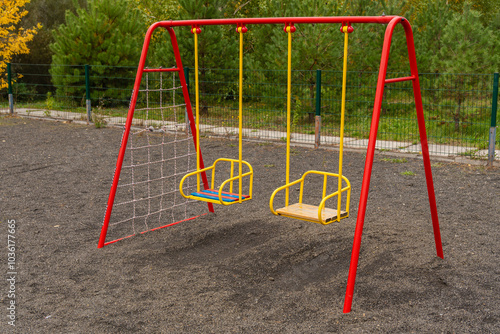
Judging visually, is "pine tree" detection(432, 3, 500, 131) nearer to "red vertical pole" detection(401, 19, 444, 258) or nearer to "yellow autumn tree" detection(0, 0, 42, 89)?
"red vertical pole" detection(401, 19, 444, 258)

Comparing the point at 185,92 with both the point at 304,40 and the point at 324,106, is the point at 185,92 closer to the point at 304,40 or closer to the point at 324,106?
the point at 324,106

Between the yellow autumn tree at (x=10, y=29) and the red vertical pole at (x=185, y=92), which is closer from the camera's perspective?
the red vertical pole at (x=185, y=92)

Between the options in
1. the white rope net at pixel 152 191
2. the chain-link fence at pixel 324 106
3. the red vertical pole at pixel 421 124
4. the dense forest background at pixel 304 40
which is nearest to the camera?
the red vertical pole at pixel 421 124

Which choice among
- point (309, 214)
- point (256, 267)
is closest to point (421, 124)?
point (309, 214)

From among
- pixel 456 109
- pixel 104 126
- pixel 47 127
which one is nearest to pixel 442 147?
pixel 456 109

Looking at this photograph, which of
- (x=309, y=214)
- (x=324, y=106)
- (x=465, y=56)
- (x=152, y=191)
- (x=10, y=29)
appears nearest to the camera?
(x=309, y=214)

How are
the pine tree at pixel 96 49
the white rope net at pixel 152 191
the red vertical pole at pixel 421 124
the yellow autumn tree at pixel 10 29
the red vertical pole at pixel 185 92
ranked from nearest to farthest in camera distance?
1. the red vertical pole at pixel 421 124
2. the red vertical pole at pixel 185 92
3. the white rope net at pixel 152 191
4. the pine tree at pixel 96 49
5. the yellow autumn tree at pixel 10 29

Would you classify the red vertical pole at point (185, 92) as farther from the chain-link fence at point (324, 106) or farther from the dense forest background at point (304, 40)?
the dense forest background at point (304, 40)

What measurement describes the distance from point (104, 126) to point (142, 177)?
4955mm

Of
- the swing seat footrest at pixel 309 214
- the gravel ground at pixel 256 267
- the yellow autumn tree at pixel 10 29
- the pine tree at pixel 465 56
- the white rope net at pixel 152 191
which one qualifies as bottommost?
the gravel ground at pixel 256 267

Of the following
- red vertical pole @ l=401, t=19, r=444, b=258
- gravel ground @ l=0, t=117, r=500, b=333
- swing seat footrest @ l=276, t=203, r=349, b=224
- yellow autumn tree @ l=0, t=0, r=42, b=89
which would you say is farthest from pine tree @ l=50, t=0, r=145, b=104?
red vertical pole @ l=401, t=19, r=444, b=258

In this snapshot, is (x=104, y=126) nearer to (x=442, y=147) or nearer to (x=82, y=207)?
(x=82, y=207)

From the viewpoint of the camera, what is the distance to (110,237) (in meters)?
5.11

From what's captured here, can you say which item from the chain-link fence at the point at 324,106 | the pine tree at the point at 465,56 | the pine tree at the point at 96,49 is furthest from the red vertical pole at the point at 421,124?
the pine tree at the point at 96,49
